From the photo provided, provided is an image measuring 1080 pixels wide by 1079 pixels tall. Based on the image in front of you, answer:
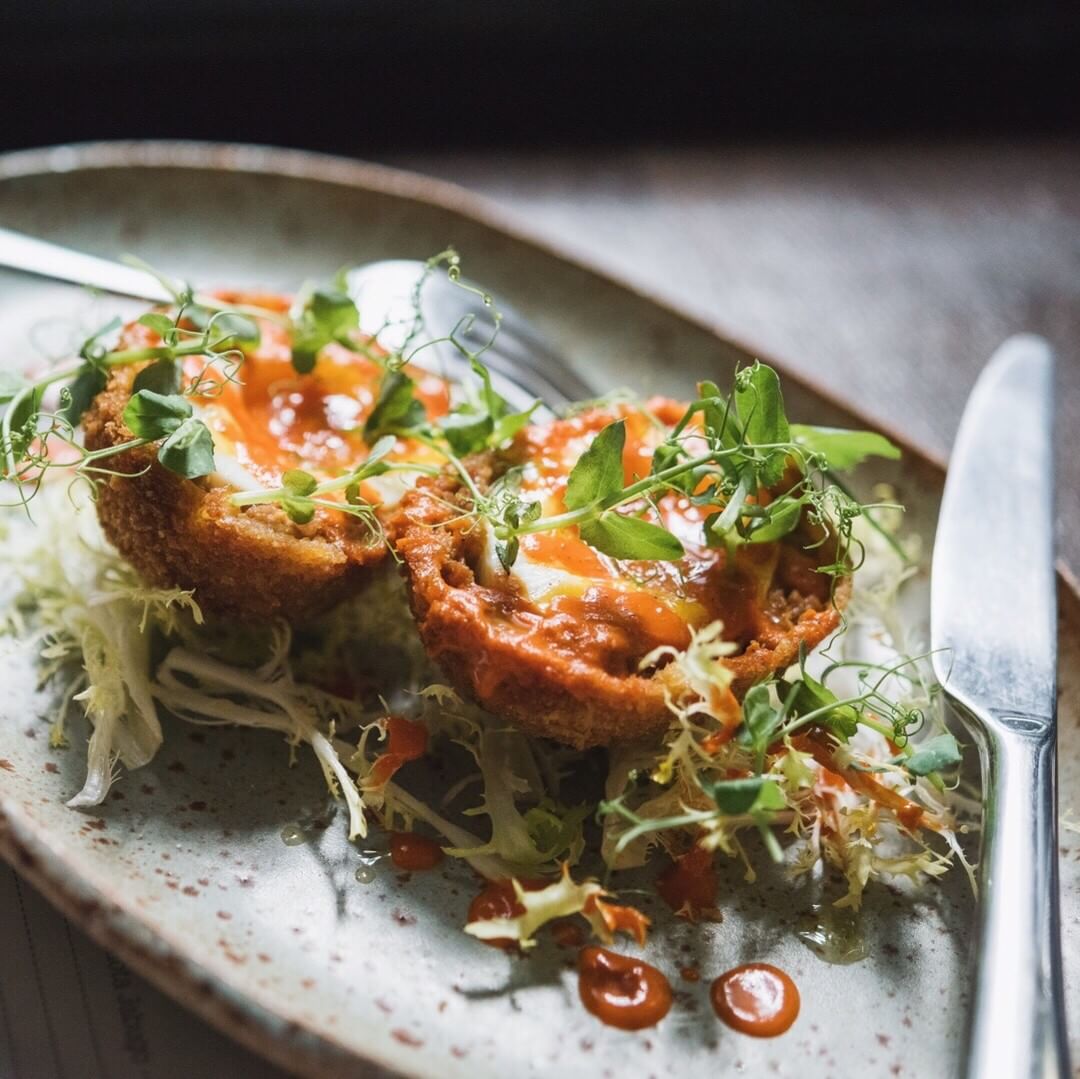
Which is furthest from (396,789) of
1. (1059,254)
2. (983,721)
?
(1059,254)

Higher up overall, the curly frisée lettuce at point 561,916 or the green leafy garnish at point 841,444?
the green leafy garnish at point 841,444

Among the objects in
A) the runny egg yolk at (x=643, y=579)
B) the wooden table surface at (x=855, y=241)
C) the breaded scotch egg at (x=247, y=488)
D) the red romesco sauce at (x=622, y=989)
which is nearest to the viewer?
the red romesco sauce at (x=622, y=989)

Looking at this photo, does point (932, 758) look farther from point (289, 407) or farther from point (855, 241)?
point (855, 241)

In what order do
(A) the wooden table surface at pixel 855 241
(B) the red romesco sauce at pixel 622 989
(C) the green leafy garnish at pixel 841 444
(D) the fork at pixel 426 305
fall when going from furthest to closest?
(A) the wooden table surface at pixel 855 241
(D) the fork at pixel 426 305
(C) the green leafy garnish at pixel 841 444
(B) the red romesco sauce at pixel 622 989

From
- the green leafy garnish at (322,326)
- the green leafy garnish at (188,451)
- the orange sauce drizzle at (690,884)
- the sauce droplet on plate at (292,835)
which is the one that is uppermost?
the green leafy garnish at (322,326)

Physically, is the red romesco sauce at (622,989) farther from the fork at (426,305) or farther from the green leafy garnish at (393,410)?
the fork at (426,305)

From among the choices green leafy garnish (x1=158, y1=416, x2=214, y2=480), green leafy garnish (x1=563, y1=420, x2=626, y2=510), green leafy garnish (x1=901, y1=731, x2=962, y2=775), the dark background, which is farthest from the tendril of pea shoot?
the dark background

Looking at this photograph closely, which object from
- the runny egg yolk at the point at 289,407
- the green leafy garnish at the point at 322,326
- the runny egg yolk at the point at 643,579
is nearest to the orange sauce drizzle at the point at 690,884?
the runny egg yolk at the point at 643,579

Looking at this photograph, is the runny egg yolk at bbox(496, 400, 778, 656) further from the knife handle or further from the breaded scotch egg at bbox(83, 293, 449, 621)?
the knife handle

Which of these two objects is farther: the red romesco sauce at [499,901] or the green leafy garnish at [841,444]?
the green leafy garnish at [841,444]
